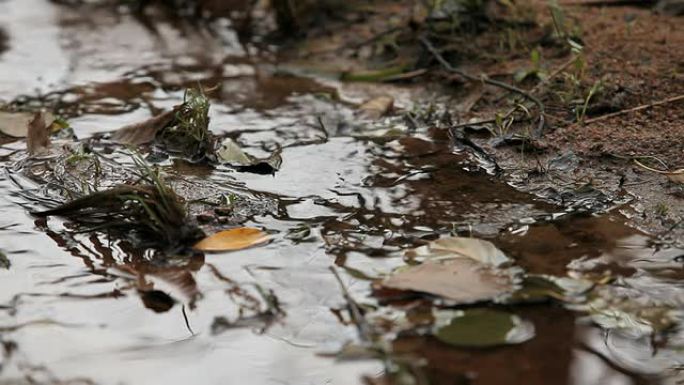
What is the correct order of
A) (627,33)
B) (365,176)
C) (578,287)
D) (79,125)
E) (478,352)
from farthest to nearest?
(627,33), (79,125), (365,176), (578,287), (478,352)

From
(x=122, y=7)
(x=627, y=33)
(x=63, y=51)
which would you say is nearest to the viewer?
(x=627, y=33)

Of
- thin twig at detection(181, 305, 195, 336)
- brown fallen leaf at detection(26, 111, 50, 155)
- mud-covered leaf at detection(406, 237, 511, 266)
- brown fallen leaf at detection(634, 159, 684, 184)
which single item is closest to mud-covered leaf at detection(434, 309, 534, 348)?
mud-covered leaf at detection(406, 237, 511, 266)

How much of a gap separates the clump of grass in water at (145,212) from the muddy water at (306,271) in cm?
4

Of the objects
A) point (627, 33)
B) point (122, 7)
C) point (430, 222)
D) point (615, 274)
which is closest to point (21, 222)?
point (430, 222)

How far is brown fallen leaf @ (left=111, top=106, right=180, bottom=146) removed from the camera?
7.42 ft

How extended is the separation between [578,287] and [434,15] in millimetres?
1576

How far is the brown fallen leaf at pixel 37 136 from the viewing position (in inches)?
84.7

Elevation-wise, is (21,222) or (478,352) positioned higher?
(21,222)

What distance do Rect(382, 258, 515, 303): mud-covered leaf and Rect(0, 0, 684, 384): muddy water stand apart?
6cm

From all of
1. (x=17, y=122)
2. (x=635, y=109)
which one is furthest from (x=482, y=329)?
(x=17, y=122)

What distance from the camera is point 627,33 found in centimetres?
270

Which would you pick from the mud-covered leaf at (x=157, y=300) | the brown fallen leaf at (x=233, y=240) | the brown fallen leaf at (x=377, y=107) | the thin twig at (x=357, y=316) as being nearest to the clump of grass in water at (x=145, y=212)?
the brown fallen leaf at (x=233, y=240)

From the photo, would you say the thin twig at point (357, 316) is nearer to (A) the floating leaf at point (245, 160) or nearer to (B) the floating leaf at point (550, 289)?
(B) the floating leaf at point (550, 289)

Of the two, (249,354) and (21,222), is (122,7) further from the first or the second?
(249,354)
